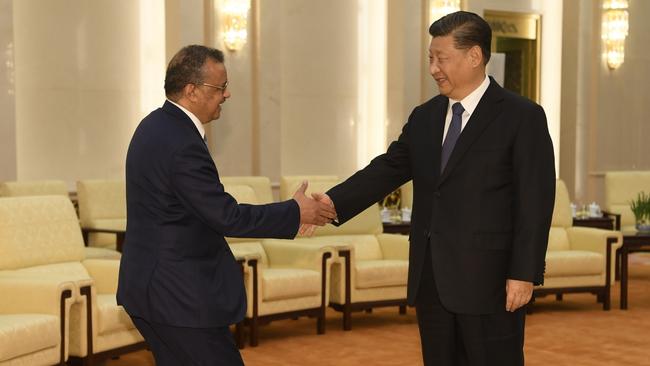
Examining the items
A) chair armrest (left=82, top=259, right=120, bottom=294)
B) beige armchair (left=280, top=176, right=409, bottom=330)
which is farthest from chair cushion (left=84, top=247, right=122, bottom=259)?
chair armrest (left=82, top=259, right=120, bottom=294)

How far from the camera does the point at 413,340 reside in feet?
22.6

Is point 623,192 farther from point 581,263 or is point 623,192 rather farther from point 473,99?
point 473,99

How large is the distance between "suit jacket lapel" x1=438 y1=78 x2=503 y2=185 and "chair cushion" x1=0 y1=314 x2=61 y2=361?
2.59 metres

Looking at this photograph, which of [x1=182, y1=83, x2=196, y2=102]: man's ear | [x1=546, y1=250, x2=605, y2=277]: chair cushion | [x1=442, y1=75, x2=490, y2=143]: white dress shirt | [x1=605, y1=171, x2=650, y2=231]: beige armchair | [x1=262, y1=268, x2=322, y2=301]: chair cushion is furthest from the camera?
[x1=605, y1=171, x2=650, y2=231]: beige armchair

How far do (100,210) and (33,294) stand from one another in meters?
3.10

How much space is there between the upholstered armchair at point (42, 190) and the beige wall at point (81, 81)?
0.80 meters

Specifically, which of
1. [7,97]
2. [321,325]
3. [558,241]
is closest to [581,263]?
[558,241]

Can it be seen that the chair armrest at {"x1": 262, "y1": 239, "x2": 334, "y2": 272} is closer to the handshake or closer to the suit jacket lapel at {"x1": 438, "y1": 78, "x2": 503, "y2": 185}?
the handshake

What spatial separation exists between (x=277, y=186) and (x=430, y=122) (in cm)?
666

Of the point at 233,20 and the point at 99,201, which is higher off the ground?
the point at 233,20

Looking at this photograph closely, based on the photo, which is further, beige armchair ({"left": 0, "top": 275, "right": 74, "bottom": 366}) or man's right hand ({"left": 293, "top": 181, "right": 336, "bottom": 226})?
beige armchair ({"left": 0, "top": 275, "right": 74, "bottom": 366})

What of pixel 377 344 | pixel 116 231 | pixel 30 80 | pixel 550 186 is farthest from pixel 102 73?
pixel 550 186

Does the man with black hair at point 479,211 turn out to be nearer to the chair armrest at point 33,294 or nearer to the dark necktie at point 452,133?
the dark necktie at point 452,133

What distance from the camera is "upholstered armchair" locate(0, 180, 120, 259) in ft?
25.5
